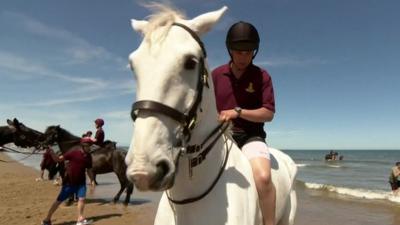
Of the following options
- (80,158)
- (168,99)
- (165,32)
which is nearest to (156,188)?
(168,99)

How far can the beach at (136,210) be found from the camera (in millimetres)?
10898

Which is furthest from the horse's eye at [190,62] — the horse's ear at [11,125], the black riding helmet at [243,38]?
the horse's ear at [11,125]

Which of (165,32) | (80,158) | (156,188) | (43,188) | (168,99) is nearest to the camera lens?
(156,188)

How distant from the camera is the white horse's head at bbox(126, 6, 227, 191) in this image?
66.7 inches

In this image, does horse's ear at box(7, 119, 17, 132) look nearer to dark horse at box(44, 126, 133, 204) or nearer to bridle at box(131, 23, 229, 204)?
dark horse at box(44, 126, 133, 204)

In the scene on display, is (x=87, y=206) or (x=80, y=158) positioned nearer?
(x=80, y=158)

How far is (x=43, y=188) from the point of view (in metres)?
17.7

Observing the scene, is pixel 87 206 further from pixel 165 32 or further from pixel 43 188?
pixel 165 32

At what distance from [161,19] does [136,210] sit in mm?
10803

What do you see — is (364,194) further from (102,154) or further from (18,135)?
(18,135)

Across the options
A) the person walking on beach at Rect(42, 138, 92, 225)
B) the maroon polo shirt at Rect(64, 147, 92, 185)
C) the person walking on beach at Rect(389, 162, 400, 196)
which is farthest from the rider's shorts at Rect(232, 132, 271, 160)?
the person walking on beach at Rect(389, 162, 400, 196)

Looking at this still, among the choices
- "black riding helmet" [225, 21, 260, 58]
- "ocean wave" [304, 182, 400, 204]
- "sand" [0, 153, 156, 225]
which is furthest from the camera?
"ocean wave" [304, 182, 400, 204]

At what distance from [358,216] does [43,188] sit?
13421mm

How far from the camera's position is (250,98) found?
2992mm
